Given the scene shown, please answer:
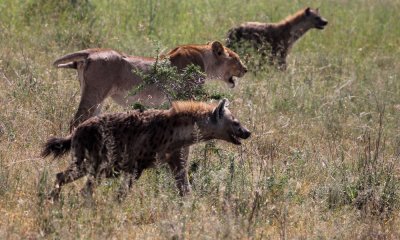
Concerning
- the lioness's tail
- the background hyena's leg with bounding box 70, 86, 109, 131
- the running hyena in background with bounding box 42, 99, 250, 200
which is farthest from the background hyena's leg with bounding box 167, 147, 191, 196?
the lioness's tail

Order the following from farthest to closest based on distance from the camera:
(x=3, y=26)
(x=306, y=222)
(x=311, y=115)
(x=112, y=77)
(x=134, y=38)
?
1. (x=134, y=38)
2. (x=3, y=26)
3. (x=311, y=115)
4. (x=112, y=77)
5. (x=306, y=222)

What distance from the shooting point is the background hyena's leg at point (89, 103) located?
8.93 m

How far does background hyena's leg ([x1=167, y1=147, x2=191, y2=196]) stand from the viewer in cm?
717

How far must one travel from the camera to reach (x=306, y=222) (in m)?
6.80

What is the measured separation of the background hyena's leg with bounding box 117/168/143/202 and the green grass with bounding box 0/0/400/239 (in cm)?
7

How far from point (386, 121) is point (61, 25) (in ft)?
15.8

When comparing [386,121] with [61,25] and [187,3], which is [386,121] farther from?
[187,3]

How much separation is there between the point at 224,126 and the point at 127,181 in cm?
147

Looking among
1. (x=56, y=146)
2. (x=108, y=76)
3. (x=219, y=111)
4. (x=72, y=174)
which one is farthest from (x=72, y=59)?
(x=72, y=174)

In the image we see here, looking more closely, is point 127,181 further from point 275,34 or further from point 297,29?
point 297,29

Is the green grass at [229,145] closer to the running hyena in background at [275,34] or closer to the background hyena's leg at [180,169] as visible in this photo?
the background hyena's leg at [180,169]

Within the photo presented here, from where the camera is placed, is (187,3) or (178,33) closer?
(178,33)

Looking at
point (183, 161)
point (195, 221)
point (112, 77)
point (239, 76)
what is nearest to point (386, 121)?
point (239, 76)

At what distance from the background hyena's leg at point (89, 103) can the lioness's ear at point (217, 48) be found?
192cm
